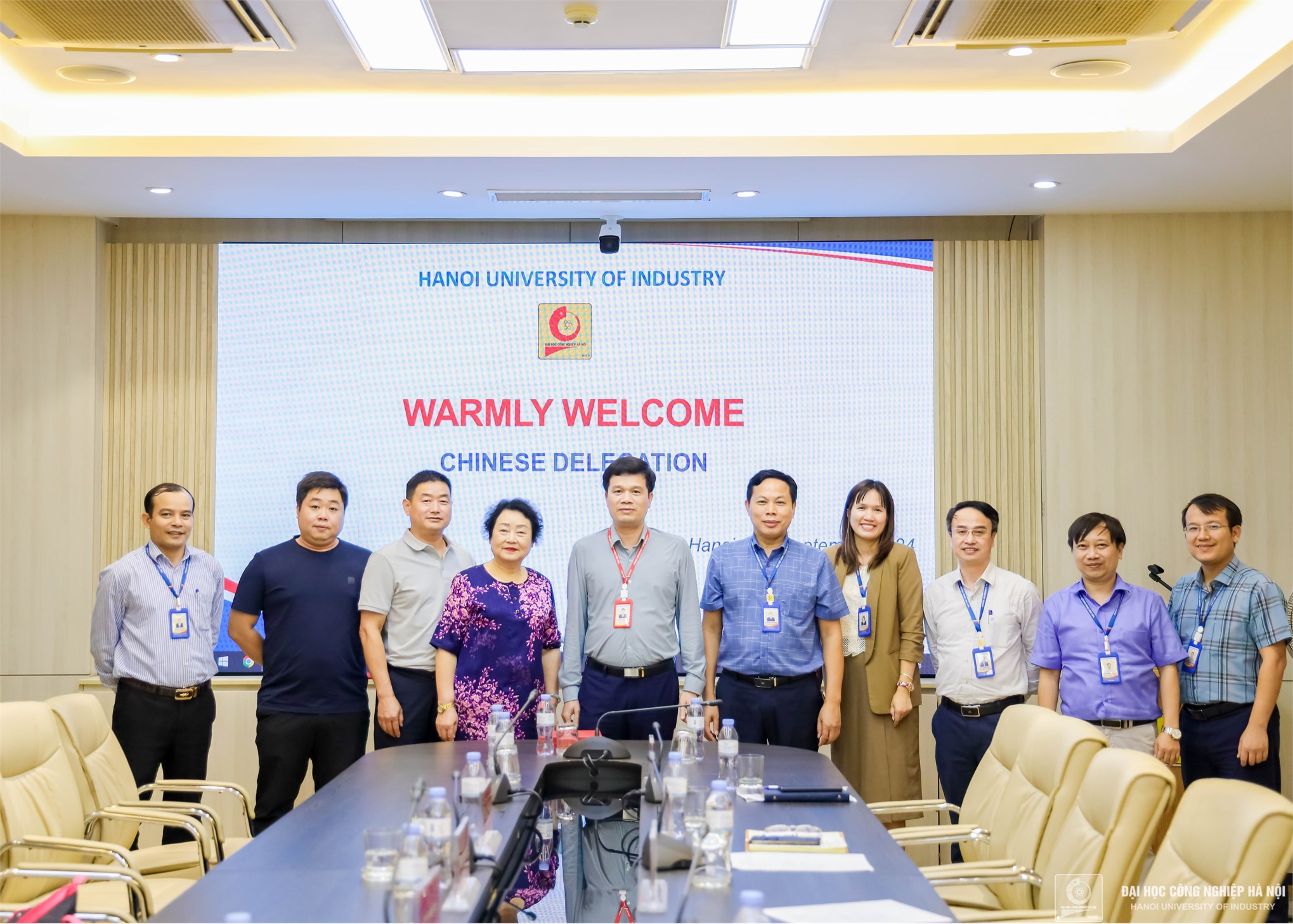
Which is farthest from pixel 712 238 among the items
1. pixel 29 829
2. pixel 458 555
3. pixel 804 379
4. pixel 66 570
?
pixel 29 829

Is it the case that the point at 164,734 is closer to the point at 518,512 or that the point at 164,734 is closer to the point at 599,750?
the point at 518,512

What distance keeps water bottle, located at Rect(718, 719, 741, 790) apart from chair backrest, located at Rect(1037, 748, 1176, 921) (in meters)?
1.03

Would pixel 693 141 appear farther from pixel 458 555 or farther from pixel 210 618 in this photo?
pixel 210 618

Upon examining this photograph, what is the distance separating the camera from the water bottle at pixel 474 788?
10.2 feet

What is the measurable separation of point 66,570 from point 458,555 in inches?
97.8

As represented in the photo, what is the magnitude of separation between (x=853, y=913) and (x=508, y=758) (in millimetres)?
1438

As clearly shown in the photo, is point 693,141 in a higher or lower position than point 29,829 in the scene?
higher

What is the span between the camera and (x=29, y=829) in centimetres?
358

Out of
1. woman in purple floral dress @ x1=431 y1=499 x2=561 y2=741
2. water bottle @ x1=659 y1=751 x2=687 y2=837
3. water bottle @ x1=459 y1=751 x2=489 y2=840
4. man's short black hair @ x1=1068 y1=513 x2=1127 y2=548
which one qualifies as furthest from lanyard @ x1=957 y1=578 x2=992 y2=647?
water bottle @ x1=459 y1=751 x2=489 y2=840

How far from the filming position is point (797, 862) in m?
2.80

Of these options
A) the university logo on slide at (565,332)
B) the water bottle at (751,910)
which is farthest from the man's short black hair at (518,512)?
the water bottle at (751,910)

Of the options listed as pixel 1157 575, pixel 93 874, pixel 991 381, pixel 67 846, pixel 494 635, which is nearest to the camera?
pixel 93 874

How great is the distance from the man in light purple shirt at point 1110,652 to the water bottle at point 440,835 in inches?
124

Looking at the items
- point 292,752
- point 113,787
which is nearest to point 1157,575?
point 292,752
